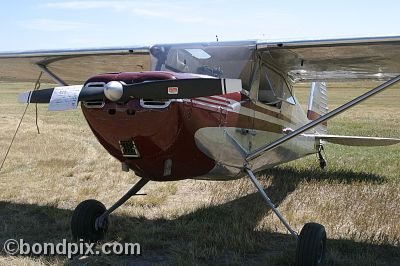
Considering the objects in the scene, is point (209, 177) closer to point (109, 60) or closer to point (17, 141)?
point (109, 60)

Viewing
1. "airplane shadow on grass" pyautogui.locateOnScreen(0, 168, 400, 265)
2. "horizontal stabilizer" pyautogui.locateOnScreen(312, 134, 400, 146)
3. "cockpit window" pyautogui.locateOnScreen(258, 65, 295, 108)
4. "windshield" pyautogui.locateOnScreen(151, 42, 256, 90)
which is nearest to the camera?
"airplane shadow on grass" pyautogui.locateOnScreen(0, 168, 400, 265)

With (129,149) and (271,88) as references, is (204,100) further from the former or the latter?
(271,88)

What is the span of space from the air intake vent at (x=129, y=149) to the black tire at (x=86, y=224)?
4.27ft

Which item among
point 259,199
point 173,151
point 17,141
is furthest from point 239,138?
point 17,141

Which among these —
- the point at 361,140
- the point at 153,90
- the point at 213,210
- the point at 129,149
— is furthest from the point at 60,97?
the point at 361,140

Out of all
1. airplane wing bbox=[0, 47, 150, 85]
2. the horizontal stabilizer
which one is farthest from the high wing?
airplane wing bbox=[0, 47, 150, 85]

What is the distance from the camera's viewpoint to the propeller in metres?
3.75

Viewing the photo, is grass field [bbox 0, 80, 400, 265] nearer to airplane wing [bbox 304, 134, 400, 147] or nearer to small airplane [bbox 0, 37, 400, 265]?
small airplane [bbox 0, 37, 400, 265]

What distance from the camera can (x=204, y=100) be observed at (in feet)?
14.6

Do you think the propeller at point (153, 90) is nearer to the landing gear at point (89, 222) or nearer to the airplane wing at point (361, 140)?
the landing gear at point (89, 222)

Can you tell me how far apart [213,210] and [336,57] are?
8.20ft

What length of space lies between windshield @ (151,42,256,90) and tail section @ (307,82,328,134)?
13.4ft

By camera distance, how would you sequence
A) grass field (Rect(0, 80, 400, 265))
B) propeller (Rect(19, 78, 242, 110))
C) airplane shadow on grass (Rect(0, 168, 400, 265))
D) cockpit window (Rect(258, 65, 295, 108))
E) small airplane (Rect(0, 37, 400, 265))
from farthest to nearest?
cockpit window (Rect(258, 65, 295, 108))
grass field (Rect(0, 80, 400, 265))
airplane shadow on grass (Rect(0, 168, 400, 265))
small airplane (Rect(0, 37, 400, 265))
propeller (Rect(19, 78, 242, 110))

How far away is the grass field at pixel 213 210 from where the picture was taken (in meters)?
4.89
